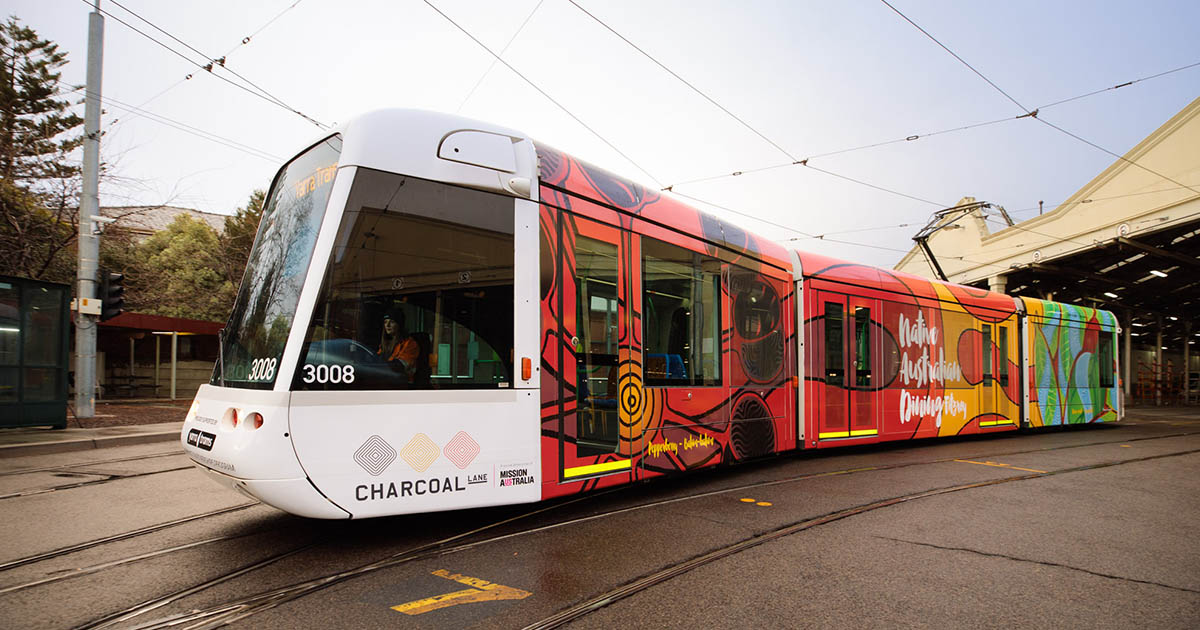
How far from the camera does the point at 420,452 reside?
14.2 feet

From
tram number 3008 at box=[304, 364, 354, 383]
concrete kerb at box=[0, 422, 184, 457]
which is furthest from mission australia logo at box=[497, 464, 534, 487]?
concrete kerb at box=[0, 422, 184, 457]

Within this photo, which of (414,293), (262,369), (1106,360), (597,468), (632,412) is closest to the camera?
(262,369)

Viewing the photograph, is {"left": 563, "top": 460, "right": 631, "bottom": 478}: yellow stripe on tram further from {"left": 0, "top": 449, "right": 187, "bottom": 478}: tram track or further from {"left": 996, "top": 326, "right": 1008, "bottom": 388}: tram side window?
{"left": 996, "top": 326, "right": 1008, "bottom": 388}: tram side window

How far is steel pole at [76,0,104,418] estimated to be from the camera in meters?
12.7

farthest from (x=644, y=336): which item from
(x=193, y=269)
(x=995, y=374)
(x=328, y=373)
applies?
(x=193, y=269)

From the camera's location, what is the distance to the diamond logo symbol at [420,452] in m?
4.27

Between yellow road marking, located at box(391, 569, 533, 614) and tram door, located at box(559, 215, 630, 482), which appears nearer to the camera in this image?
yellow road marking, located at box(391, 569, 533, 614)

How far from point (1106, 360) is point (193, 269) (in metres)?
37.9

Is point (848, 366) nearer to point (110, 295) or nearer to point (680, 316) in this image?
point (680, 316)

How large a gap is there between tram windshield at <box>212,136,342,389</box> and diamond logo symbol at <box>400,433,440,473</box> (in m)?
0.91

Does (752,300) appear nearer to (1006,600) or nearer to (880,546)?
(880,546)

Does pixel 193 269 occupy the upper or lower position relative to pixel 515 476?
upper

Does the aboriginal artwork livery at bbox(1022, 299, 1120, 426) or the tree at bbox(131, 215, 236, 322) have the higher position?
the tree at bbox(131, 215, 236, 322)

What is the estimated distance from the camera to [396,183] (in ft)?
14.7
